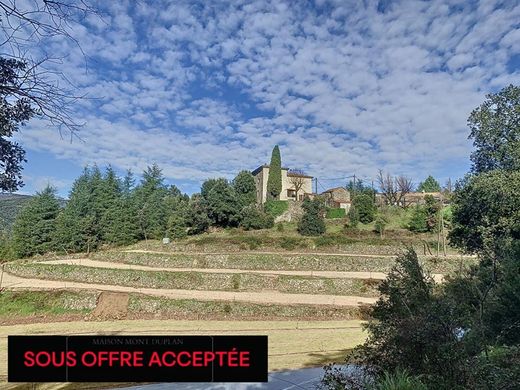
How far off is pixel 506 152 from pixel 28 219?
40717 mm

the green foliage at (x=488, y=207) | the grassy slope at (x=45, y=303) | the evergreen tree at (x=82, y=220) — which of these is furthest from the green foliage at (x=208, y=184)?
the green foliage at (x=488, y=207)

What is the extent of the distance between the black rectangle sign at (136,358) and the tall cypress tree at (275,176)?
43.5 m

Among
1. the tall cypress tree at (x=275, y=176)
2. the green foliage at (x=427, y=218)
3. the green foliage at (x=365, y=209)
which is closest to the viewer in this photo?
Answer: the green foliage at (x=427, y=218)

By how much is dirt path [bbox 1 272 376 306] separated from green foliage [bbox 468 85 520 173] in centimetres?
1101

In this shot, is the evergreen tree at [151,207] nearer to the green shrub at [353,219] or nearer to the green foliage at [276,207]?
the green foliage at [276,207]

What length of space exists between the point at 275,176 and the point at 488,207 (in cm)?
3366

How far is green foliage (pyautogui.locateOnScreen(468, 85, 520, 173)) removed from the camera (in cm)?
1852

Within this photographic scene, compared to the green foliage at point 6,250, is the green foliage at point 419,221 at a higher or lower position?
higher

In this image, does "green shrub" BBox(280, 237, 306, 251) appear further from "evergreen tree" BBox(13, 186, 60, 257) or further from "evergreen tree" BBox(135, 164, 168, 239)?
"evergreen tree" BBox(13, 186, 60, 257)

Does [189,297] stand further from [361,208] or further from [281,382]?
[361,208]

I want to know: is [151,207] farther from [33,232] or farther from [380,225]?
[380,225]

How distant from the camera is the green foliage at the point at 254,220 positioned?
3525cm

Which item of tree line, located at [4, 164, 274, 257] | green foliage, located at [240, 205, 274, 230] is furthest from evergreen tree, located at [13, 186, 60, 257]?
green foliage, located at [240, 205, 274, 230]

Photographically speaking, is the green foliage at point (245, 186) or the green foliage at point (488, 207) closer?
the green foliage at point (488, 207)
